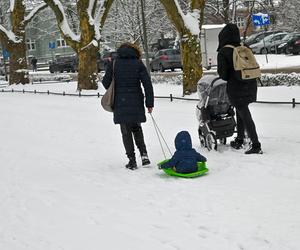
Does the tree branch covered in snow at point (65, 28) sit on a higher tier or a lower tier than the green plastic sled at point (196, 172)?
higher

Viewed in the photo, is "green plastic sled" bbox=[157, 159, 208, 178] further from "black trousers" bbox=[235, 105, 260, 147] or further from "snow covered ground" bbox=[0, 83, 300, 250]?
"black trousers" bbox=[235, 105, 260, 147]

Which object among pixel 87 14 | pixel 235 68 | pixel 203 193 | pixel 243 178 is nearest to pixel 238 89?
pixel 235 68

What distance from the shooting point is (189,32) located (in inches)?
653

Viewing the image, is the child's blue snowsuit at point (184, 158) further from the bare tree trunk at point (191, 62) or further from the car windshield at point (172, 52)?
the car windshield at point (172, 52)

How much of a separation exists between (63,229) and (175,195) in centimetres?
145

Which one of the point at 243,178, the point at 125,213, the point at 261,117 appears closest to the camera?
the point at 125,213

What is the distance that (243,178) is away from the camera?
20.6ft

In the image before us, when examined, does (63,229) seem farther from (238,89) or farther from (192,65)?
(192,65)

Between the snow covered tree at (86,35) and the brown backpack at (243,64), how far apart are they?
52.2 ft

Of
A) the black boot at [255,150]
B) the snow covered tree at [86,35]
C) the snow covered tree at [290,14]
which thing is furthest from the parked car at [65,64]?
the black boot at [255,150]

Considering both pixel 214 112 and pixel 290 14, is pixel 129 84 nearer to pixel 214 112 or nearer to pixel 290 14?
pixel 214 112

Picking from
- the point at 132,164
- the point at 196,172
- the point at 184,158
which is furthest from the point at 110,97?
the point at 196,172

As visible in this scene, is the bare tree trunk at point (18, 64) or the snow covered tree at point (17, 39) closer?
the snow covered tree at point (17, 39)

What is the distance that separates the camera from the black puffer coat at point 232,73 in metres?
7.39
